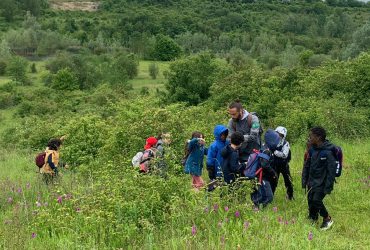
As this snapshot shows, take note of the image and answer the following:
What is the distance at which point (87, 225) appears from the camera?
4.87 meters

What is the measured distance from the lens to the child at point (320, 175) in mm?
5445

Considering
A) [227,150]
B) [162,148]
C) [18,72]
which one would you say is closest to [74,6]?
[18,72]

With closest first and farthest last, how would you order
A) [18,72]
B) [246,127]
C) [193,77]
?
[246,127] < [193,77] < [18,72]

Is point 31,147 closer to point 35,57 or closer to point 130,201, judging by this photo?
point 130,201

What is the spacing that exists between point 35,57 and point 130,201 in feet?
282

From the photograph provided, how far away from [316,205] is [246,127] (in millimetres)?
1824

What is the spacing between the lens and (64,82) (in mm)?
47094

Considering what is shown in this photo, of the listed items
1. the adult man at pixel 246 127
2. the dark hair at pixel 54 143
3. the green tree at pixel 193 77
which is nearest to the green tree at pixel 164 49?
the green tree at pixel 193 77

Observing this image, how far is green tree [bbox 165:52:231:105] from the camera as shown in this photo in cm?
3036

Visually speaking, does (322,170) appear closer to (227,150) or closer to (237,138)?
(237,138)

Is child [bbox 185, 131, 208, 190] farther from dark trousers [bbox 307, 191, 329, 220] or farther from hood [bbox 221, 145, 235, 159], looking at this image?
dark trousers [bbox 307, 191, 329, 220]

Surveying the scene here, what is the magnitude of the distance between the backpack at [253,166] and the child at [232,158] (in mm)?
126

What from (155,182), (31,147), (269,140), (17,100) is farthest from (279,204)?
(17,100)

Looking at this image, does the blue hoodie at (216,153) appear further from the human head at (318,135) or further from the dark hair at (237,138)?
the human head at (318,135)
